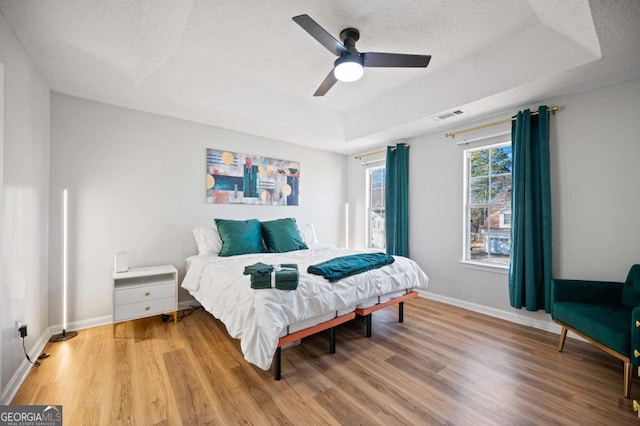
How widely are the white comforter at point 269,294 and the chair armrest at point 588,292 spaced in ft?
3.91

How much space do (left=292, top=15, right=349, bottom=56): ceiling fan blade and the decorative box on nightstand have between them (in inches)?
107

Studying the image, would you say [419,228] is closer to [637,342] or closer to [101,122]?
[637,342]

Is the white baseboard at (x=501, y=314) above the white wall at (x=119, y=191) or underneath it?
underneath

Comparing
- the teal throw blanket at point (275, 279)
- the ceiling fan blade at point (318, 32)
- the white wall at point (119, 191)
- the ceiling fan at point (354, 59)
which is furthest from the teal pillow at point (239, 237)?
the ceiling fan blade at point (318, 32)

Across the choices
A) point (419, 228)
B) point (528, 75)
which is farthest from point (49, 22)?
point (419, 228)

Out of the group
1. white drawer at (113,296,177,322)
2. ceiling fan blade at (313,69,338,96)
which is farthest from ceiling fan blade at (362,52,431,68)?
white drawer at (113,296,177,322)

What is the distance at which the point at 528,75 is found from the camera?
2389mm

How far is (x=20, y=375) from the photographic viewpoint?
1.84 meters

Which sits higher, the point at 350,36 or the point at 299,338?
the point at 350,36

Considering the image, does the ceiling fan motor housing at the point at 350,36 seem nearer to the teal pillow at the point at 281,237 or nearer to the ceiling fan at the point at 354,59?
the ceiling fan at the point at 354,59

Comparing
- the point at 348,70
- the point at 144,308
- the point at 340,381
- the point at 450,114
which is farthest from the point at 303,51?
the point at 144,308

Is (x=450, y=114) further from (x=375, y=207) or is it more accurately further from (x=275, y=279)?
(x=275, y=279)

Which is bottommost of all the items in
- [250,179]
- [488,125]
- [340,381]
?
[340,381]

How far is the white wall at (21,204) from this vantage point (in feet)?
5.56
